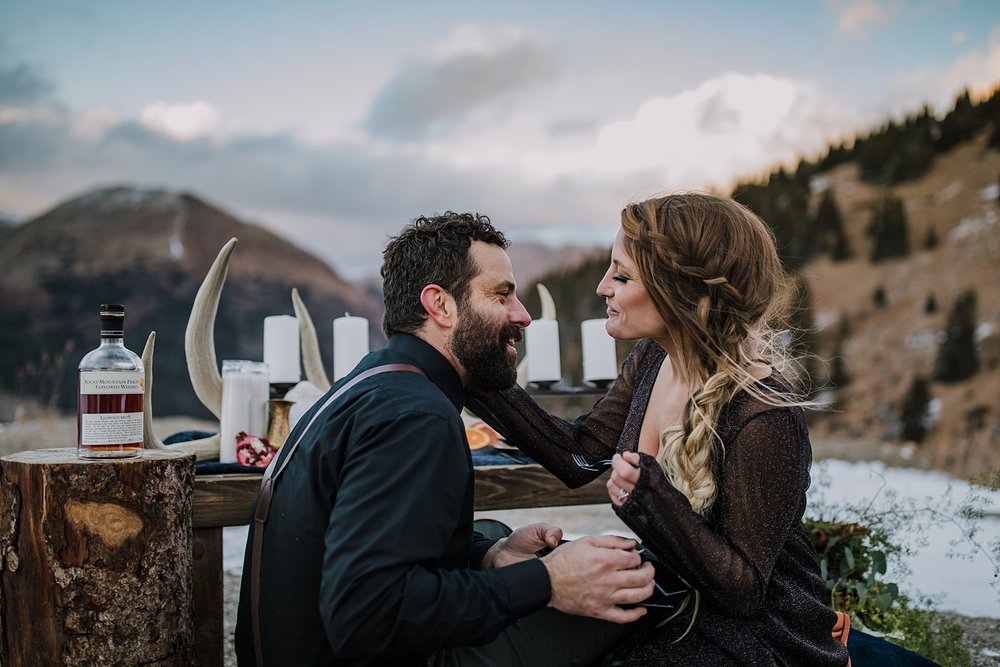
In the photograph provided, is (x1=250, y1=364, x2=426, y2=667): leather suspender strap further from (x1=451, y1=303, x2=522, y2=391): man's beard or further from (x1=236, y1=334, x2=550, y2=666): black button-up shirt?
(x1=451, y1=303, x2=522, y2=391): man's beard

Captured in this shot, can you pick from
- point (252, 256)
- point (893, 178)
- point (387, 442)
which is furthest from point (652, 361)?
point (893, 178)

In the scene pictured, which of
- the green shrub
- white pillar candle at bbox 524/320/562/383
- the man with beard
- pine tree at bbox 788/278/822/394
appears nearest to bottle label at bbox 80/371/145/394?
the man with beard

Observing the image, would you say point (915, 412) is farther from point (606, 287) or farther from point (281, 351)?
point (606, 287)

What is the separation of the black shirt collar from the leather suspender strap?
0.25 ft

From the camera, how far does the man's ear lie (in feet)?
5.90

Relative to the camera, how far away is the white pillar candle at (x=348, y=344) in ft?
9.64

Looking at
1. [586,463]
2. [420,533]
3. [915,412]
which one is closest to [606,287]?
[586,463]

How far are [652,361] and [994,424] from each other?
47.6 feet

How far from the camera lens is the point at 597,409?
243 centimetres

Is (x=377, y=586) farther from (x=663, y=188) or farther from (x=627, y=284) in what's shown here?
(x=663, y=188)

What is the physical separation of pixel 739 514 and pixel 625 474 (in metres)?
0.25

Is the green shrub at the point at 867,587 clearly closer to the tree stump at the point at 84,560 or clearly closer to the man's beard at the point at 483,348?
the man's beard at the point at 483,348

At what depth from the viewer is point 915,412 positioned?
14.8 meters

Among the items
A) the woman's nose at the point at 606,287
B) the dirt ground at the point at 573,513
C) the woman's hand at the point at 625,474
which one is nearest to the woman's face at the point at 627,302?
the woman's nose at the point at 606,287
